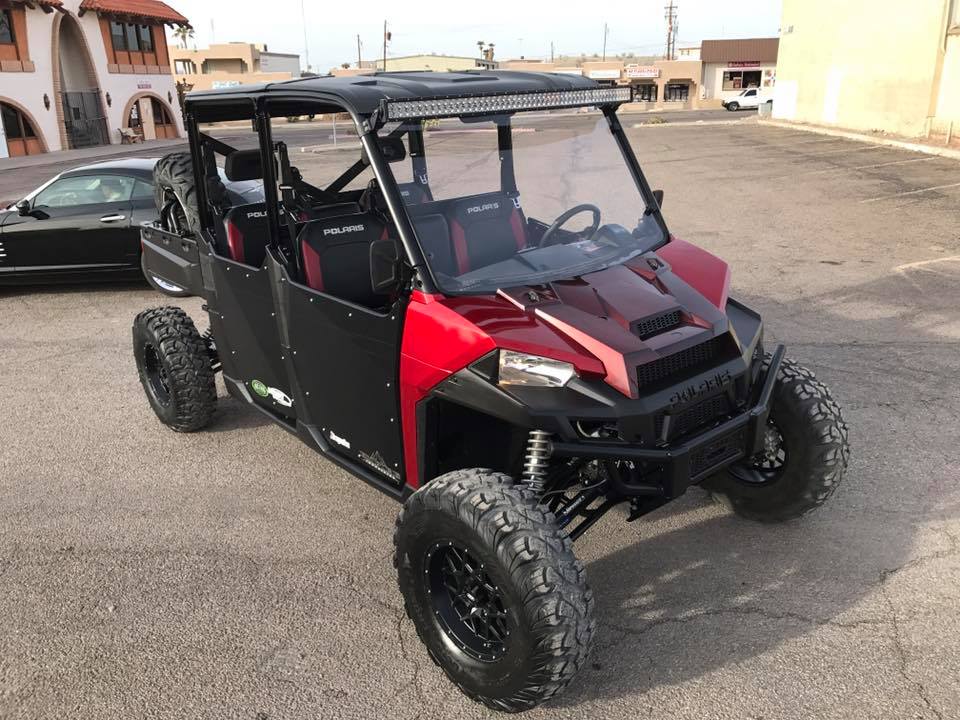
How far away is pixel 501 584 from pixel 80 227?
7.69m

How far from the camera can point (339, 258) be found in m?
4.04

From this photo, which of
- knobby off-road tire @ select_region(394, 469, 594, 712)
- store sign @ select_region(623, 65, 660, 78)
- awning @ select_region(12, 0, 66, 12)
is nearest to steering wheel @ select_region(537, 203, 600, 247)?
knobby off-road tire @ select_region(394, 469, 594, 712)

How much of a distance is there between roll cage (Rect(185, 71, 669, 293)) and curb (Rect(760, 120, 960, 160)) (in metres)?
18.9

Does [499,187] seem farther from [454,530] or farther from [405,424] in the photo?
[454,530]

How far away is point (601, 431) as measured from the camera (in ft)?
10.2

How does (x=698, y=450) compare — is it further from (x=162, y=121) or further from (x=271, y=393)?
(x=162, y=121)

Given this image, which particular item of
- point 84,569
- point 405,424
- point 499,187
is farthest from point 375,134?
point 84,569

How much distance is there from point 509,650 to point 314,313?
1751mm

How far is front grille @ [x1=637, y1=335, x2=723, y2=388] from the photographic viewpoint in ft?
10.2

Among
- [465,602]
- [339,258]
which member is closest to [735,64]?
[339,258]

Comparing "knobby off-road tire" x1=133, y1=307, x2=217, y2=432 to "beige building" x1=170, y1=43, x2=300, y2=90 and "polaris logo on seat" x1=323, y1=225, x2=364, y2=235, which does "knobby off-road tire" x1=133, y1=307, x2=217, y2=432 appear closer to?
"polaris logo on seat" x1=323, y1=225, x2=364, y2=235

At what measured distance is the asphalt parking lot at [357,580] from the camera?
3.09 m

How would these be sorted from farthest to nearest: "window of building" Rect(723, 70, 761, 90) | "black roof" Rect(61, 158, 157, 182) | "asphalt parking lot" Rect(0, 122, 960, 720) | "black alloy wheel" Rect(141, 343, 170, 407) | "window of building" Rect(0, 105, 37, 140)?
"window of building" Rect(723, 70, 761, 90) → "window of building" Rect(0, 105, 37, 140) → "black roof" Rect(61, 158, 157, 182) → "black alloy wheel" Rect(141, 343, 170, 407) → "asphalt parking lot" Rect(0, 122, 960, 720)

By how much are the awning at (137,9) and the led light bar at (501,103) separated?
3747 cm
